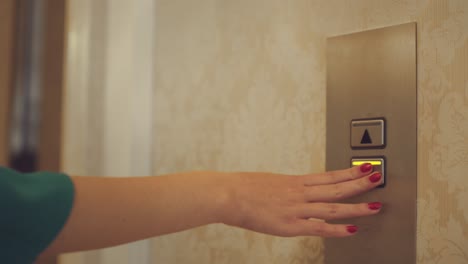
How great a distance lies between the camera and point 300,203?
63 cm

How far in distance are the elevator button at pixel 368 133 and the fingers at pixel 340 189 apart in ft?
0.16

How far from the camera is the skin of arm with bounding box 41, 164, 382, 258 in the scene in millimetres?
545

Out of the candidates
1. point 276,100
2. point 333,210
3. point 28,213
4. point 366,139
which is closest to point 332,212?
point 333,210

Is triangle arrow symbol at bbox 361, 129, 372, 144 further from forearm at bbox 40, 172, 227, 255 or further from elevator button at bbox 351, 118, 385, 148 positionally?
forearm at bbox 40, 172, 227, 255

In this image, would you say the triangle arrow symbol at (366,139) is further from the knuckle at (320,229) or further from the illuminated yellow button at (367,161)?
the knuckle at (320,229)

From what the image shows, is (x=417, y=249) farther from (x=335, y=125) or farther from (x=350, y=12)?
(x=350, y=12)

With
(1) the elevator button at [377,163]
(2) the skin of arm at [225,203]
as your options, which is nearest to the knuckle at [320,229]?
(2) the skin of arm at [225,203]

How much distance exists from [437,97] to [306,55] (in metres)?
0.22

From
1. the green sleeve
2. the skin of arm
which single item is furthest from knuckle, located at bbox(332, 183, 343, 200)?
the green sleeve

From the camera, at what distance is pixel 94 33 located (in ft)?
3.10

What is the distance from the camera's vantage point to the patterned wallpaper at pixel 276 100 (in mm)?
614

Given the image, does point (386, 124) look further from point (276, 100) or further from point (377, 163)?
point (276, 100)

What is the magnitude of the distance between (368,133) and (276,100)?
18 cm

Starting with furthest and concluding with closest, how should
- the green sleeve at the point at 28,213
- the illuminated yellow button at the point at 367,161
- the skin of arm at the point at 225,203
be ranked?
the illuminated yellow button at the point at 367,161 → the skin of arm at the point at 225,203 → the green sleeve at the point at 28,213
